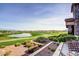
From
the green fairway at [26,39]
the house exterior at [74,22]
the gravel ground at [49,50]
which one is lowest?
the gravel ground at [49,50]

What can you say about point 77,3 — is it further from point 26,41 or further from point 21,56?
point 21,56

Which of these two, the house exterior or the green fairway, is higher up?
the house exterior

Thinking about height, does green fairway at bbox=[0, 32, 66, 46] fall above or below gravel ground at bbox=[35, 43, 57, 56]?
above

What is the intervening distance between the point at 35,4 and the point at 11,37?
360 mm

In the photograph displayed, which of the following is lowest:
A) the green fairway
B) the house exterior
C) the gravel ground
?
the gravel ground

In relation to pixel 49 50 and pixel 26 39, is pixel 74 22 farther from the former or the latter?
pixel 26 39

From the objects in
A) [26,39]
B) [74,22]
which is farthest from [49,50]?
[74,22]

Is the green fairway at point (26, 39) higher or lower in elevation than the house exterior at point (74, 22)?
lower

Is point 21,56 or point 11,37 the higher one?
point 11,37

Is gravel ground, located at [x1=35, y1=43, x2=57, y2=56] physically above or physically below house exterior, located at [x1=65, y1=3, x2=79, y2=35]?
below

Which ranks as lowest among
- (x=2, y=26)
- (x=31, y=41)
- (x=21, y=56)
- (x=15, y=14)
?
(x=21, y=56)

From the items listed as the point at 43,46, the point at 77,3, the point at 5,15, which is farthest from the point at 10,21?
the point at 77,3

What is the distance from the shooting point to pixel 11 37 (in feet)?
4.29

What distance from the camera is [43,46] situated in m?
1.31
